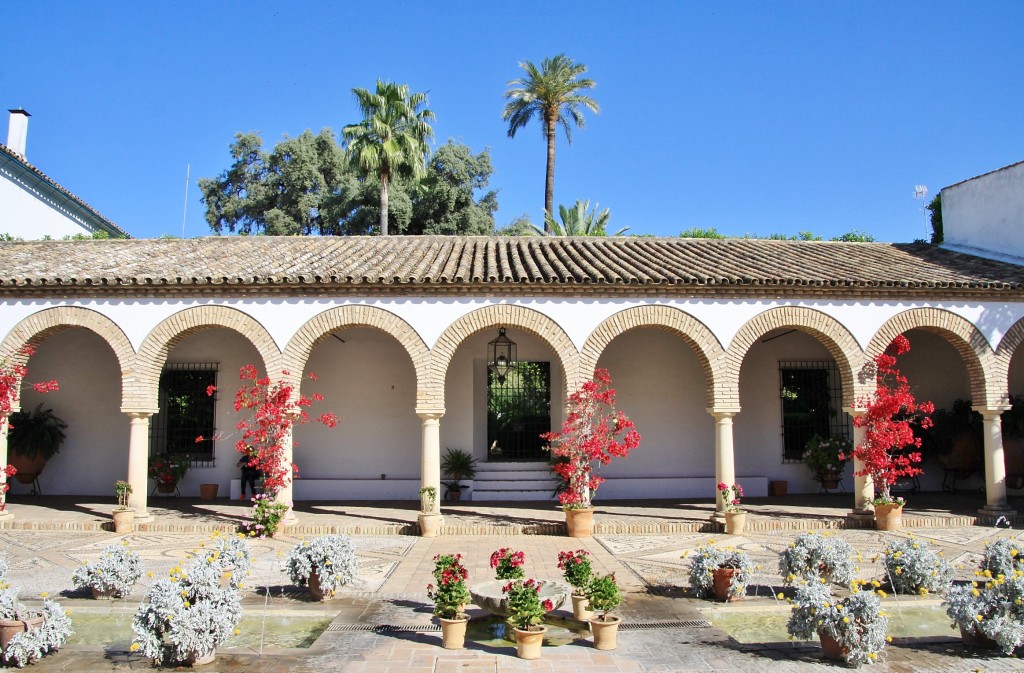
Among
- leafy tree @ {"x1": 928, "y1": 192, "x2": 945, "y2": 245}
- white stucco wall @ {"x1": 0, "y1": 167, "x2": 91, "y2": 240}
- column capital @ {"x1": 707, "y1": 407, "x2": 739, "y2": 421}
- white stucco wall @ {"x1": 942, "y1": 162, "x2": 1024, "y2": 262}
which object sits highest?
leafy tree @ {"x1": 928, "y1": 192, "x2": 945, "y2": 245}

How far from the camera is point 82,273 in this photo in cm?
1322

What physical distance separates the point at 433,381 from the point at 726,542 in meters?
5.22

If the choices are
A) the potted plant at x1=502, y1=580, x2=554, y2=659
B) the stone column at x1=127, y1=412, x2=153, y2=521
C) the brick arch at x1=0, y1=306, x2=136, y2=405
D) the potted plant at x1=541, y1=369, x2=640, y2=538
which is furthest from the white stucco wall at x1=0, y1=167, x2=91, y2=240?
the potted plant at x1=502, y1=580, x2=554, y2=659

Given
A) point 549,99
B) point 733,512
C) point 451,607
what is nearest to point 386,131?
point 549,99

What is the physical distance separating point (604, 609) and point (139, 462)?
30.8 feet

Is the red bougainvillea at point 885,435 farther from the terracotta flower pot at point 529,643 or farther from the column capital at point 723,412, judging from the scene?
the terracotta flower pot at point 529,643

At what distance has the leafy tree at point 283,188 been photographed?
117 ft

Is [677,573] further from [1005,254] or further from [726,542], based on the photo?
[1005,254]

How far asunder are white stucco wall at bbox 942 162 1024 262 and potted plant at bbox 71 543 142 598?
1656 cm

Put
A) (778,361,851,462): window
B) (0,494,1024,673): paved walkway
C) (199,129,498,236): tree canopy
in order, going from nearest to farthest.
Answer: (0,494,1024,673): paved walkway → (778,361,851,462): window → (199,129,498,236): tree canopy

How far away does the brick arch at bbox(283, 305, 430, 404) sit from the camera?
12.5 m

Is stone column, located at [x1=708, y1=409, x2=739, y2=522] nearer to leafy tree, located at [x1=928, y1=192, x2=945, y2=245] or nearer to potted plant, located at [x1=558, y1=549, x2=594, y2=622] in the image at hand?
potted plant, located at [x1=558, y1=549, x2=594, y2=622]

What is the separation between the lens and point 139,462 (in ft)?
41.8

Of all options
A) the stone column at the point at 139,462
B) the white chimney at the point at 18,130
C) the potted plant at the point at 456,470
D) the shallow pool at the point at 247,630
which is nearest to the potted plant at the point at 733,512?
the potted plant at the point at 456,470
